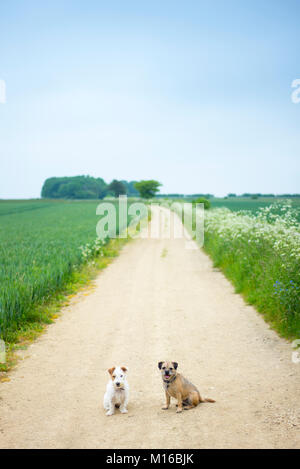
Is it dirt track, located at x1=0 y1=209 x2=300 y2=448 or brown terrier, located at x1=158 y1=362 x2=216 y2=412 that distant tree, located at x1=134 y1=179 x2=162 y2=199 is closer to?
dirt track, located at x1=0 y1=209 x2=300 y2=448

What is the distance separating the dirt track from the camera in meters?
4.57

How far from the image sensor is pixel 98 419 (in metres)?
4.96

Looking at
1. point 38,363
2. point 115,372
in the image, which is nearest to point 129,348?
point 38,363

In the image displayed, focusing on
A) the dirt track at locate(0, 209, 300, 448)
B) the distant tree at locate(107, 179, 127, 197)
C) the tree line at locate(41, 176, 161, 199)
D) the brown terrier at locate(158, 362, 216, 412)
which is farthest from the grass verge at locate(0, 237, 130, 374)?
the distant tree at locate(107, 179, 127, 197)

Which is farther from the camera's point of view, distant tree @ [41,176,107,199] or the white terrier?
distant tree @ [41,176,107,199]

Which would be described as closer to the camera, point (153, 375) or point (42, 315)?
point (153, 375)

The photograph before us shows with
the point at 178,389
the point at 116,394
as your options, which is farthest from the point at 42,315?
the point at 178,389

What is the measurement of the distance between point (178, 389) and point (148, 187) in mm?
128538

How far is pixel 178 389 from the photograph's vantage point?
5094 millimetres

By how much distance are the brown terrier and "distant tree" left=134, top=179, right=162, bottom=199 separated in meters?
128

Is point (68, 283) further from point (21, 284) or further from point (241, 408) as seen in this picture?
point (241, 408)

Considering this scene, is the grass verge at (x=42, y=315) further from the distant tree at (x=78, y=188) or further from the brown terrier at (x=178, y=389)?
the distant tree at (x=78, y=188)

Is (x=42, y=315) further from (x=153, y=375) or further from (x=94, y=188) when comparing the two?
(x=94, y=188)

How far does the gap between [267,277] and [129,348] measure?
4268 mm
